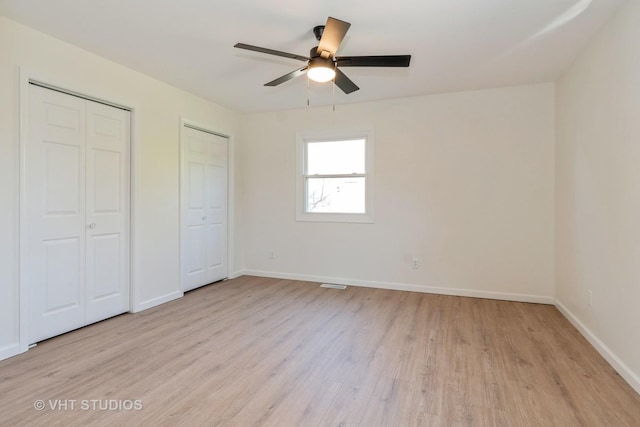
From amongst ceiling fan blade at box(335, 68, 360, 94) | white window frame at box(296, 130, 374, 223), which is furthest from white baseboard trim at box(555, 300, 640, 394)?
ceiling fan blade at box(335, 68, 360, 94)

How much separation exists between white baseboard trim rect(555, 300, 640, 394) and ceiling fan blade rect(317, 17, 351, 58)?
289 cm

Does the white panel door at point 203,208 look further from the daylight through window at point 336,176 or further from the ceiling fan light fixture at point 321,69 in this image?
the ceiling fan light fixture at point 321,69

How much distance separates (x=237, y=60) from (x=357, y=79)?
1307mm

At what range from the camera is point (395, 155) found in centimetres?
436

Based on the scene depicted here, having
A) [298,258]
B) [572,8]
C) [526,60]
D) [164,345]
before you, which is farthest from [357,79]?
[164,345]

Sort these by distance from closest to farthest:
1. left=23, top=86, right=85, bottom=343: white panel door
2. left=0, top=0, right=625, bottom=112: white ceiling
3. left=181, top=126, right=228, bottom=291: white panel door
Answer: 1. left=0, top=0, right=625, bottom=112: white ceiling
2. left=23, top=86, right=85, bottom=343: white panel door
3. left=181, top=126, right=228, bottom=291: white panel door

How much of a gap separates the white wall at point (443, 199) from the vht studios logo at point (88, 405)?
3.11m

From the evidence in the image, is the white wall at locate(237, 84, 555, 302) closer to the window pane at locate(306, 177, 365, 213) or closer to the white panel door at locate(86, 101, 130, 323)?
the window pane at locate(306, 177, 365, 213)

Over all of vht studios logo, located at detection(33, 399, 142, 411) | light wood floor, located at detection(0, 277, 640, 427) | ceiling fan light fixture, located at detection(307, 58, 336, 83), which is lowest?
vht studios logo, located at detection(33, 399, 142, 411)

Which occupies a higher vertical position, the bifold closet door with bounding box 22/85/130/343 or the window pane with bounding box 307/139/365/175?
the window pane with bounding box 307/139/365/175

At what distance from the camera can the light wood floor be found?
182 centimetres

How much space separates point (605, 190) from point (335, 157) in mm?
3096

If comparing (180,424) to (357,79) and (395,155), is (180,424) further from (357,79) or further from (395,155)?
(395,155)

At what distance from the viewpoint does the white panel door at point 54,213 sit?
104 inches
